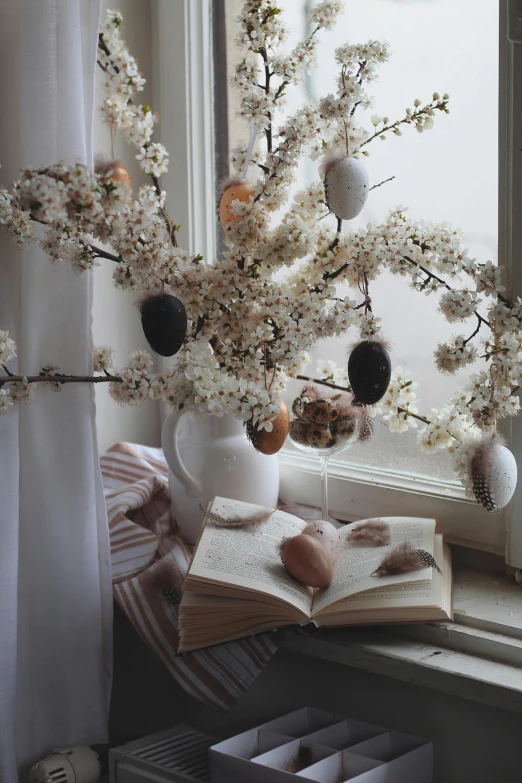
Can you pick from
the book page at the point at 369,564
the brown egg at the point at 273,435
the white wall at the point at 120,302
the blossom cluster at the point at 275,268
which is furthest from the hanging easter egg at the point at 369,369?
the white wall at the point at 120,302

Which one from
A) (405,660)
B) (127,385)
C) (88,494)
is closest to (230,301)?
(127,385)

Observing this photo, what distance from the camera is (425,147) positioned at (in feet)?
3.99

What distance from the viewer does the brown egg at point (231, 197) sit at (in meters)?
1.04

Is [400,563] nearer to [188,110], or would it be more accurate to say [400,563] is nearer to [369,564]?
[369,564]

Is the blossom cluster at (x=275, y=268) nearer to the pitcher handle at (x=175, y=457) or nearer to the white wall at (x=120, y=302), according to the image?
the pitcher handle at (x=175, y=457)

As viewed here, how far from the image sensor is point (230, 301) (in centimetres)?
102

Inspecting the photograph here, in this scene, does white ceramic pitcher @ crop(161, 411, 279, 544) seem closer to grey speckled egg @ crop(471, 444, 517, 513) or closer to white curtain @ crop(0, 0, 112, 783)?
white curtain @ crop(0, 0, 112, 783)

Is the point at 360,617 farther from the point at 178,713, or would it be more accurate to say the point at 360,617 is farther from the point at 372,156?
the point at 372,156

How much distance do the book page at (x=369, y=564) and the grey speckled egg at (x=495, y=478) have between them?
123mm

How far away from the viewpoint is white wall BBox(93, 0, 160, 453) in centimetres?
140

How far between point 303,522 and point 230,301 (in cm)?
37

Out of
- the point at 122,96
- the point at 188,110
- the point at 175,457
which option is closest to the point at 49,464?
the point at 175,457

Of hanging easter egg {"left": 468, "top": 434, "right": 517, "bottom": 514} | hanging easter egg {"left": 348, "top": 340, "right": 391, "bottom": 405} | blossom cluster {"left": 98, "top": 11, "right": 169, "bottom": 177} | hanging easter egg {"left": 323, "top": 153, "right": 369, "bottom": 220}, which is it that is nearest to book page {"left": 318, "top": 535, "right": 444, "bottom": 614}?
hanging easter egg {"left": 468, "top": 434, "right": 517, "bottom": 514}

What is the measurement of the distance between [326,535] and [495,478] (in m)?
0.25
